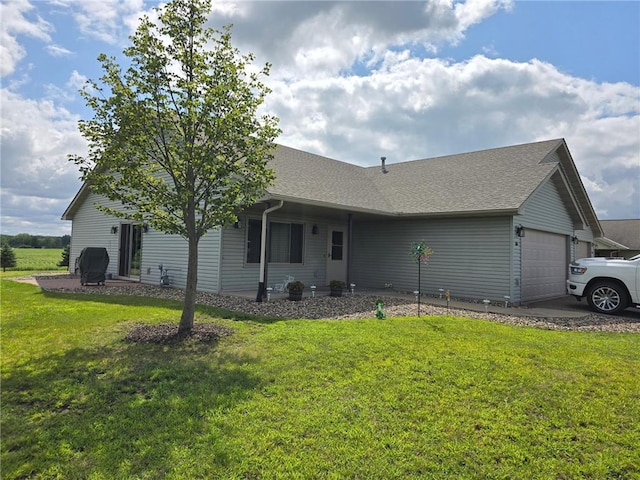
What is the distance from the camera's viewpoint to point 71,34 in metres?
6.27

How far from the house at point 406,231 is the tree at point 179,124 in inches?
122

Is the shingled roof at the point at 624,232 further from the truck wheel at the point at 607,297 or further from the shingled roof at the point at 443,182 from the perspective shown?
the truck wheel at the point at 607,297

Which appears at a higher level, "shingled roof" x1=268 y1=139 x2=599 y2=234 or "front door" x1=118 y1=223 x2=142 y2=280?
"shingled roof" x1=268 y1=139 x2=599 y2=234

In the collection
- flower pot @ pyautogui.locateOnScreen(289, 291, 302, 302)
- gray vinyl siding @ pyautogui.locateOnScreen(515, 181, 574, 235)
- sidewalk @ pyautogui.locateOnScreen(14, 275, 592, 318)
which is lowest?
sidewalk @ pyautogui.locateOnScreen(14, 275, 592, 318)

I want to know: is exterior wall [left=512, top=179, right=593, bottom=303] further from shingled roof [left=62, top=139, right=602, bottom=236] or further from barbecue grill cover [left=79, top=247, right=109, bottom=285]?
barbecue grill cover [left=79, top=247, right=109, bottom=285]

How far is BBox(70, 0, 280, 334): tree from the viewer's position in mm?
5168

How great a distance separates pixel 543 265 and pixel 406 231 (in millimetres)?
4547

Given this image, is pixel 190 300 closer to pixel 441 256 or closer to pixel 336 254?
pixel 336 254

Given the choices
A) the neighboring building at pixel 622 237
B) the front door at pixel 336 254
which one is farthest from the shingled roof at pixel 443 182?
the neighboring building at pixel 622 237

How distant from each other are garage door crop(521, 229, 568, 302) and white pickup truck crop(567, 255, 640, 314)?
136cm

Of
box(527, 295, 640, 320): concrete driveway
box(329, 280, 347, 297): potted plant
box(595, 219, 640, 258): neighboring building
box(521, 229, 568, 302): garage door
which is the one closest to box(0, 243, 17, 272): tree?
box(329, 280, 347, 297): potted plant

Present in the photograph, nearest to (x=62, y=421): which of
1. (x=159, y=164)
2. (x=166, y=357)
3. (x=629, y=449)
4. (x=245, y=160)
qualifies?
(x=166, y=357)

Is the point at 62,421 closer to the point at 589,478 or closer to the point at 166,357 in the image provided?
the point at 166,357

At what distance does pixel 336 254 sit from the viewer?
13383mm
